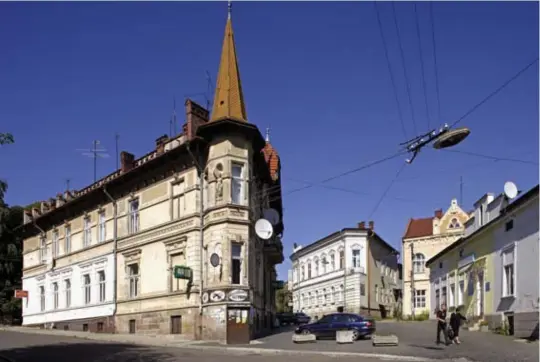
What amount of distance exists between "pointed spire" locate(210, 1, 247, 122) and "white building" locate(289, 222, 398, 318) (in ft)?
117

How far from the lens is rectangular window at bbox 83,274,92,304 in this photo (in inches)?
1616

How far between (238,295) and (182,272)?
3.06 meters

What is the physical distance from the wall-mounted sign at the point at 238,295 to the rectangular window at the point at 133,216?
9633 mm

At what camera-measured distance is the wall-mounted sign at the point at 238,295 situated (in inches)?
1181

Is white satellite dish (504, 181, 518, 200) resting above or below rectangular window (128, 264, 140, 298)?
above

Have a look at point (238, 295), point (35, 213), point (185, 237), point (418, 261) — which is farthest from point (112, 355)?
point (418, 261)

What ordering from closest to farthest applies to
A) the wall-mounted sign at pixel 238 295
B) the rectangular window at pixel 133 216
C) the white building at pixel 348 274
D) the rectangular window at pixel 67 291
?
the wall-mounted sign at pixel 238 295 < the rectangular window at pixel 133 216 < the rectangular window at pixel 67 291 < the white building at pixel 348 274

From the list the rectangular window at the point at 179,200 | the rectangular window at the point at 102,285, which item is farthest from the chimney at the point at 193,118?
the rectangular window at the point at 102,285

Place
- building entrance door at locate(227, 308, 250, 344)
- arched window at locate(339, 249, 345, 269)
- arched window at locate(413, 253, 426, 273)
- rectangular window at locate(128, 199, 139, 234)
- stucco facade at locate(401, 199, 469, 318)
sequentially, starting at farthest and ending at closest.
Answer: arched window at locate(413, 253, 426, 273) → stucco facade at locate(401, 199, 469, 318) → arched window at locate(339, 249, 345, 269) → rectangular window at locate(128, 199, 139, 234) → building entrance door at locate(227, 308, 250, 344)

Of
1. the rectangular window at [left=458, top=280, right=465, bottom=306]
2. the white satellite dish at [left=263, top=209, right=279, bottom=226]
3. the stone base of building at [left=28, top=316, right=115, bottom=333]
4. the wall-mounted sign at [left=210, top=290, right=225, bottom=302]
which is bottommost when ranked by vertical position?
the stone base of building at [left=28, top=316, right=115, bottom=333]

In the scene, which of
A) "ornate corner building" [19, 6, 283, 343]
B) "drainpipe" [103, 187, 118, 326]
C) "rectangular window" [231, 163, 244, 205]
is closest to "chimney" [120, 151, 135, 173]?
"ornate corner building" [19, 6, 283, 343]

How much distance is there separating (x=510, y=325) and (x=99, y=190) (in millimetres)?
25255

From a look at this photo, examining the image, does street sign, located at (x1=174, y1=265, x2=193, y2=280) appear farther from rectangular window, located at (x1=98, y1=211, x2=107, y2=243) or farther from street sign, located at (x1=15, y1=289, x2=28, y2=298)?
street sign, located at (x1=15, y1=289, x2=28, y2=298)

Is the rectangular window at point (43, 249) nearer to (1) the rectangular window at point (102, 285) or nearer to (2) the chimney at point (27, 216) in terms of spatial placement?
(2) the chimney at point (27, 216)
